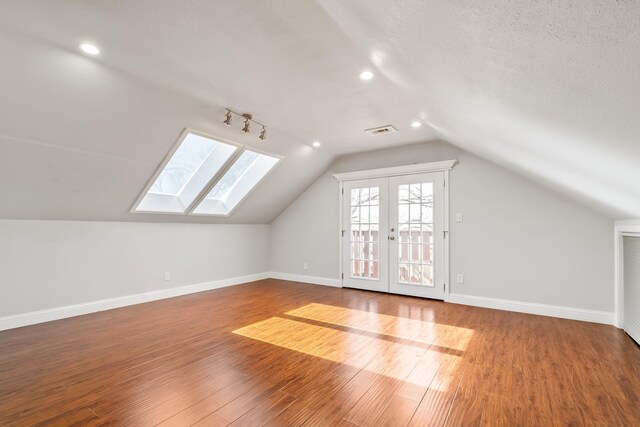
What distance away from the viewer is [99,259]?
151 inches

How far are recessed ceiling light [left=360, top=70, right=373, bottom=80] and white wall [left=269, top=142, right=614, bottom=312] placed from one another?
2.37m

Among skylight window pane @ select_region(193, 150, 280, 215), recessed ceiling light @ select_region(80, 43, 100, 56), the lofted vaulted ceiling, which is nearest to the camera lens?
the lofted vaulted ceiling

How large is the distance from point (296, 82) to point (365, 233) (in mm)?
3093

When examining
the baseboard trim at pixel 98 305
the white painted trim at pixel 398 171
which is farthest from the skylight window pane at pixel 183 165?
the white painted trim at pixel 398 171

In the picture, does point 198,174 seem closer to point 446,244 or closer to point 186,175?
point 186,175

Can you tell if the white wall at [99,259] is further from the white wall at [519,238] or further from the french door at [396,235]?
the white wall at [519,238]

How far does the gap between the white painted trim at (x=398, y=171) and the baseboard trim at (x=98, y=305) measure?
9.48 feet

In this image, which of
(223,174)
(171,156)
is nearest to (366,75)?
(171,156)

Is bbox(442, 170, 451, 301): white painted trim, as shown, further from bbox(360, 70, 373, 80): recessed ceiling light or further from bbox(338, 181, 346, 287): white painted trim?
bbox(360, 70, 373, 80): recessed ceiling light

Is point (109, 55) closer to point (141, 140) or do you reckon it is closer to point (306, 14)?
point (141, 140)

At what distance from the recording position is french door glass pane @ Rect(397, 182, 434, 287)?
4.54 metres

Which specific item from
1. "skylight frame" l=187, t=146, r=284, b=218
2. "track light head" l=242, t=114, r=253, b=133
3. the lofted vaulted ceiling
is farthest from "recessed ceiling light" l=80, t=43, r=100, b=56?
"skylight frame" l=187, t=146, r=284, b=218

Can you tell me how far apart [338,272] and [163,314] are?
2872mm

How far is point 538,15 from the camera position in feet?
2.19
